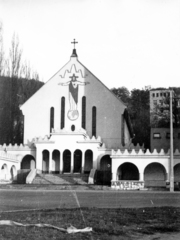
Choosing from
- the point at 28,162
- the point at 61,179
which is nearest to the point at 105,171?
the point at 61,179

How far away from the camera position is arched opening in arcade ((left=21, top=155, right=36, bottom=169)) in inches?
2386

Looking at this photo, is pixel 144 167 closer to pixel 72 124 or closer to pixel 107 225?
pixel 72 124

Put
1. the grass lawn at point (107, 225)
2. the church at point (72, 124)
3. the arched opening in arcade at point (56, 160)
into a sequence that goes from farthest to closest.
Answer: the arched opening in arcade at point (56, 160), the church at point (72, 124), the grass lawn at point (107, 225)

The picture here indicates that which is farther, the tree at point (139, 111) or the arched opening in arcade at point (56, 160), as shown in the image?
the tree at point (139, 111)

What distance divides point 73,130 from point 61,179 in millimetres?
12550

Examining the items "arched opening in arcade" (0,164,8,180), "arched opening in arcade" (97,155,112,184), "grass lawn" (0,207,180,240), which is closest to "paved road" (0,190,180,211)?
"grass lawn" (0,207,180,240)

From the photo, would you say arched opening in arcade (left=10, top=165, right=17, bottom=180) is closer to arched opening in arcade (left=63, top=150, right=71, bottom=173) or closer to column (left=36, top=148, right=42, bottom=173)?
column (left=36, top=148, right=42, bottom=173)

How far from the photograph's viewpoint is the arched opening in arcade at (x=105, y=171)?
52019 millimetres

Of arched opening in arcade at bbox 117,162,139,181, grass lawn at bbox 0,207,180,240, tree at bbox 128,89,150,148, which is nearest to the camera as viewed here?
grass lawn at bbox 0,207,180,240

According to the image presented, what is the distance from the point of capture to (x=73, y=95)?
204 ft

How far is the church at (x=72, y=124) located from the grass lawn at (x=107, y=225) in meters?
39.4

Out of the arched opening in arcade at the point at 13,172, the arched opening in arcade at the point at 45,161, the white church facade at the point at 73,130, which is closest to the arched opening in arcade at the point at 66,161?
the white church facade at the point at 73,130

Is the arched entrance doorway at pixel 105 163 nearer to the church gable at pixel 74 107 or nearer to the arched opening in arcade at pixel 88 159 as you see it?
the arched opening in arcade at pixel 88 159

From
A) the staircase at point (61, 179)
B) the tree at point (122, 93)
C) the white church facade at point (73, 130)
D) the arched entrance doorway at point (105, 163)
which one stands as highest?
the tree at point (122, 93)
